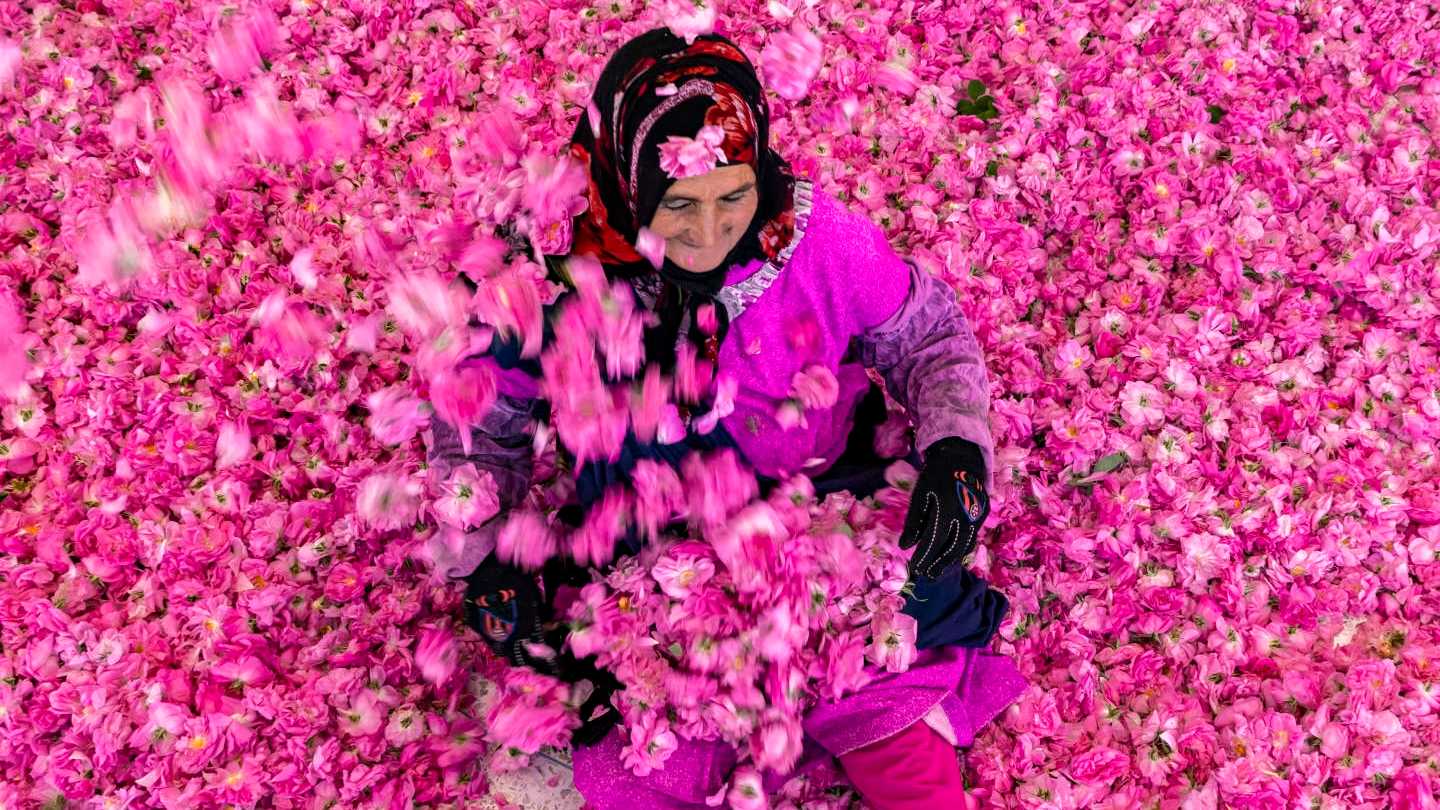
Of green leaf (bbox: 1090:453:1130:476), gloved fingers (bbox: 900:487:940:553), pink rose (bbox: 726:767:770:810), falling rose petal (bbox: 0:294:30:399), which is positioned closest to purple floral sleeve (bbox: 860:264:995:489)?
gloved fingers (bbox: 900:487:940:553)

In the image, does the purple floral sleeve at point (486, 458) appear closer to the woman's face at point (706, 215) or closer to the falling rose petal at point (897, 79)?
the woman's face at point (706, 215)

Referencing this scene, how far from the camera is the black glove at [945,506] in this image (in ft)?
5.96

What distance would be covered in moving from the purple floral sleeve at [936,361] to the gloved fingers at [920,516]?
12cm

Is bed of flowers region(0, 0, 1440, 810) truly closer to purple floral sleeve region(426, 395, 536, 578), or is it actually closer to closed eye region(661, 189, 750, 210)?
purple floral sleeve region(426, 395, 536, 578)

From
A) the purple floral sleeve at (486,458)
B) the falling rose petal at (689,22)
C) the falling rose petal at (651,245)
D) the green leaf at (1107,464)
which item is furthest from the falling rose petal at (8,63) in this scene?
the green leaf at (1107,464)

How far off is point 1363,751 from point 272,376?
2.76 m

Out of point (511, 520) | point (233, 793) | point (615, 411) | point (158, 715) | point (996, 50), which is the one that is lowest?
point (233, 793)

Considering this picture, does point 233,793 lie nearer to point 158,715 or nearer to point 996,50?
point 158,715

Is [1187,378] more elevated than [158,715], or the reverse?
[1187,378]

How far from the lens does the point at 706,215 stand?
1.52m

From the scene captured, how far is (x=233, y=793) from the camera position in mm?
1962

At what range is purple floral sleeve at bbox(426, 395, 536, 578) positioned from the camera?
190 centimetres

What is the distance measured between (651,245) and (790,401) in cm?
53

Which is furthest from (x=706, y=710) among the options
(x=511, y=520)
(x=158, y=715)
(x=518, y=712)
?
(x=158, y=715)
